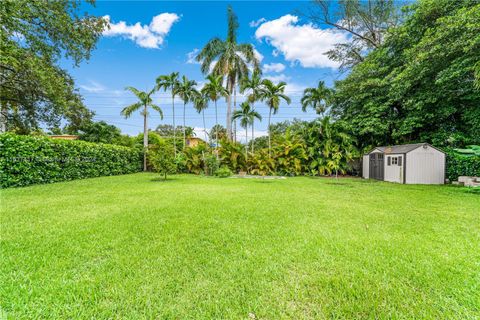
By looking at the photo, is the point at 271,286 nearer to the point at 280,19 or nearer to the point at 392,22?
the point at 280,19

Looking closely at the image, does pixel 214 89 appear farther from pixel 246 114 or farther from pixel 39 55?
pixel 39 55

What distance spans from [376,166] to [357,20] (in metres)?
12.2

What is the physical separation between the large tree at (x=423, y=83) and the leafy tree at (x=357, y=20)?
3.22 m

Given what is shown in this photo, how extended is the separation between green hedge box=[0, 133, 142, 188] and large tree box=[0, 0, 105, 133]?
263 cm

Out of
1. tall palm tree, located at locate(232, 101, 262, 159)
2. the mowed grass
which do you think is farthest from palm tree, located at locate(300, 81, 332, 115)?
the mowed grass

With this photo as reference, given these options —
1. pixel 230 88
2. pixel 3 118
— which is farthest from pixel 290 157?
pixel 3 118

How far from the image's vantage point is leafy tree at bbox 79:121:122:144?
1841cm

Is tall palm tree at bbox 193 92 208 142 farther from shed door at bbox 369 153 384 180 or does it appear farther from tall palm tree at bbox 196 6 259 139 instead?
shed door at bbox 369 153 384 180

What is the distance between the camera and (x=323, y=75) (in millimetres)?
17516

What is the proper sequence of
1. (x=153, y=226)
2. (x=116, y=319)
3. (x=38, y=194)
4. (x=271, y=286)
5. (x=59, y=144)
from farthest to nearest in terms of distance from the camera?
(x=59, y=144), (x=38, y=194), (x=153, y=226), (x=271, y=286), (x=116, y=319)

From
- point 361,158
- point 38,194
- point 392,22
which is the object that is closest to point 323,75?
point 392,22

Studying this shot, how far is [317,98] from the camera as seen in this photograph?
17266 mm

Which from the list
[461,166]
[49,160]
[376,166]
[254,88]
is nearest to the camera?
[49,160]

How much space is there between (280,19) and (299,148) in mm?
8785
